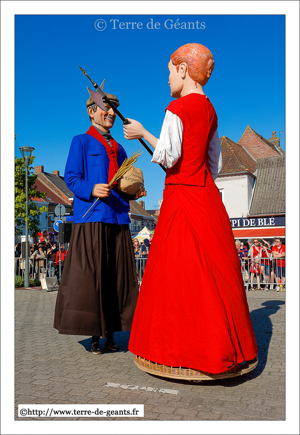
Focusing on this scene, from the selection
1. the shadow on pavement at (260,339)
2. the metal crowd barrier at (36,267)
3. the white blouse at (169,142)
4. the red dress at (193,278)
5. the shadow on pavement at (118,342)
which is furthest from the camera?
the metal crowd barrier at (36,267)

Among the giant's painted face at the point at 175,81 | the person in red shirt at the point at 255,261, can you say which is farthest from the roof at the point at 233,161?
the giant's painted face at the point at 175,81

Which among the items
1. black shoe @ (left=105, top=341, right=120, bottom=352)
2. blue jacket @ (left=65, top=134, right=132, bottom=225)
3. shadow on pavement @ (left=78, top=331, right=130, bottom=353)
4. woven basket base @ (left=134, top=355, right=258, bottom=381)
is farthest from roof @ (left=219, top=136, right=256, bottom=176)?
woven basket base @ (left=134, top=355, right=258, bottom=381)

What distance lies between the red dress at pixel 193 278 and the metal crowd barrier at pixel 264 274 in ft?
30.2

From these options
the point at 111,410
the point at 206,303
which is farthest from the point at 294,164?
the point at 111,410

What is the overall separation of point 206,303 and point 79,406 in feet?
3.50

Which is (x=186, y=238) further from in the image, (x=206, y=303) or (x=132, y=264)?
(x=132, y=264)

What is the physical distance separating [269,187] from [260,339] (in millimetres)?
23518

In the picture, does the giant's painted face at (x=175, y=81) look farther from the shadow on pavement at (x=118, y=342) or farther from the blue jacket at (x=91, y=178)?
the shadow on pavement at (x=118, y=342)

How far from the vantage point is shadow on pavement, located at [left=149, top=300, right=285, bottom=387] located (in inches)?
122

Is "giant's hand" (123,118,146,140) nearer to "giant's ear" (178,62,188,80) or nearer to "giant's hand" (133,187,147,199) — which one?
"giant's ear" (178,62,188,80)

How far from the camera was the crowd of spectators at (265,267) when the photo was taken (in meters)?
11.8

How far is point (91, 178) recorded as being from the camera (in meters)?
3.98

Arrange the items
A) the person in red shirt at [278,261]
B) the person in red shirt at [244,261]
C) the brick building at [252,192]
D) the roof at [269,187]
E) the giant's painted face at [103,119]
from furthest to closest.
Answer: the roof at [269,187]
the brick building at [252,192]
the person in red shirt at [244,261]
the person in red shirt at [278,261]
the giant's painted face at [103,119]

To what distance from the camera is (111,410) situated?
2428mm
